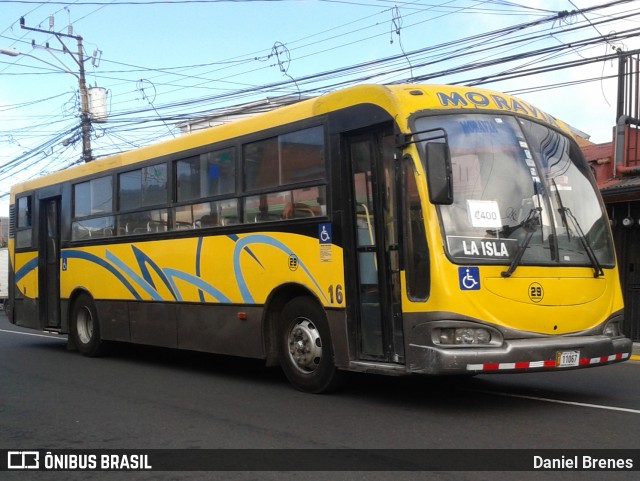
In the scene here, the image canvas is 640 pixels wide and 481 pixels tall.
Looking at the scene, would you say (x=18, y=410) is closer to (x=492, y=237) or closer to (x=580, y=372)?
(x=492, y=237)

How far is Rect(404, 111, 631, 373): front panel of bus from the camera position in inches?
272

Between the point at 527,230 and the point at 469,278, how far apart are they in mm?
816

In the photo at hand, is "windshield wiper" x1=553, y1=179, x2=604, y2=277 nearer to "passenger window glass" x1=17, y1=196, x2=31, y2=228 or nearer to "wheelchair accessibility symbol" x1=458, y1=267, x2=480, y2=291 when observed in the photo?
"wheelchair accessibility symbol" x1=458, y1=267, x2=480, y2=291

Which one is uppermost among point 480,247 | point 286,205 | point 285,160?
point 285,160

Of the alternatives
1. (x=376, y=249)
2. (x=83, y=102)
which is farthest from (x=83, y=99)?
(x=376, y=249)

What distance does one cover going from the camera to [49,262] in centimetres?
1422

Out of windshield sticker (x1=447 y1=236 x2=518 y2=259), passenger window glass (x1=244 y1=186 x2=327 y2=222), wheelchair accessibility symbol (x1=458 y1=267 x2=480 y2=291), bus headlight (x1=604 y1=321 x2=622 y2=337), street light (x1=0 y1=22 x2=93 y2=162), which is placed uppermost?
street light (x1=0 y1=22 x2=93 y2=162)

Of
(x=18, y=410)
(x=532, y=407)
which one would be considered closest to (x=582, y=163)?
(x=532, y=407)

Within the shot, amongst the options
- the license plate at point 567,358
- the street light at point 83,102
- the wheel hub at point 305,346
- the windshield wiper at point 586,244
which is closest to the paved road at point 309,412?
the wheel hub at point 305,346

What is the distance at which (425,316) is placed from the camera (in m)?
7.03

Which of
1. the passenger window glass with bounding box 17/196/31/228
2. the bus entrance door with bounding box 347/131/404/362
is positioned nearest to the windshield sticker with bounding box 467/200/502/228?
the bus entrance door with bounding box 347/131/404/362

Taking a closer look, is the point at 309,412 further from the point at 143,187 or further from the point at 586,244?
the point at 143,187

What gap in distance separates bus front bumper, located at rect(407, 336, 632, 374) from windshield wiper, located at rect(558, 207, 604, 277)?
73cm

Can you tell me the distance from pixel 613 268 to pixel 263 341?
3907 millimetres
